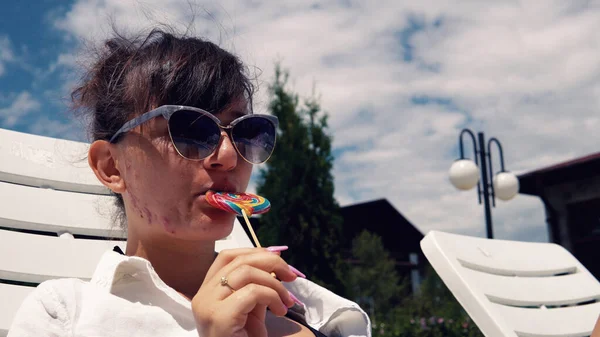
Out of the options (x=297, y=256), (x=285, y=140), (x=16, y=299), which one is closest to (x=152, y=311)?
(x=16, y=299)

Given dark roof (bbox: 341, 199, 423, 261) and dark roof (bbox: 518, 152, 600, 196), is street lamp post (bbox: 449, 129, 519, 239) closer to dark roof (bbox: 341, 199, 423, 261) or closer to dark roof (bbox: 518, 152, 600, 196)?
dark roof (bbox: 518, 152, 600, 196)

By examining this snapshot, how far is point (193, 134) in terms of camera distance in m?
1.19

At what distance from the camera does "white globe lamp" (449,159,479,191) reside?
6.68 m

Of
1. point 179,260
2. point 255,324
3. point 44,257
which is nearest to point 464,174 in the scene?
point 44,257

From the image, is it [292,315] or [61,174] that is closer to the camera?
[292,315]

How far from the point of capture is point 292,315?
1.38 metres

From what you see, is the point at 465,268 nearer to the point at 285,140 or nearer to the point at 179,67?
the point at 179,67

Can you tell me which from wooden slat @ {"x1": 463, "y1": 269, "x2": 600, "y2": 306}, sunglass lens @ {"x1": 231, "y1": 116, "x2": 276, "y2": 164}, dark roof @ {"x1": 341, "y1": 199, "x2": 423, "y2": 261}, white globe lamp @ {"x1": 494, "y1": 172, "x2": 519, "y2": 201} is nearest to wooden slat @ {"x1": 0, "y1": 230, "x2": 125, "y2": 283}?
sunglass lens @ {"x1": 231, "y1": 116, "x2": 276, "y2": 164}

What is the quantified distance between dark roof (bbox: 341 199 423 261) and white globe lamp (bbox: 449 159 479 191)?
12040 millimetres

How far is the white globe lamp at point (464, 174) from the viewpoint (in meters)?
6.68

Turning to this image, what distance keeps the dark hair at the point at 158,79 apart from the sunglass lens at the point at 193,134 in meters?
0.07

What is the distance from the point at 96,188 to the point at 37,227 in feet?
0.99

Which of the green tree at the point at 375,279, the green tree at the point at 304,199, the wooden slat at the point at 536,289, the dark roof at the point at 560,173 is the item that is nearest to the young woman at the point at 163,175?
the wooden slat at the point at 536,289

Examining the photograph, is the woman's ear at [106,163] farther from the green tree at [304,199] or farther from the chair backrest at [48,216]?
the green tree at [304,199]
